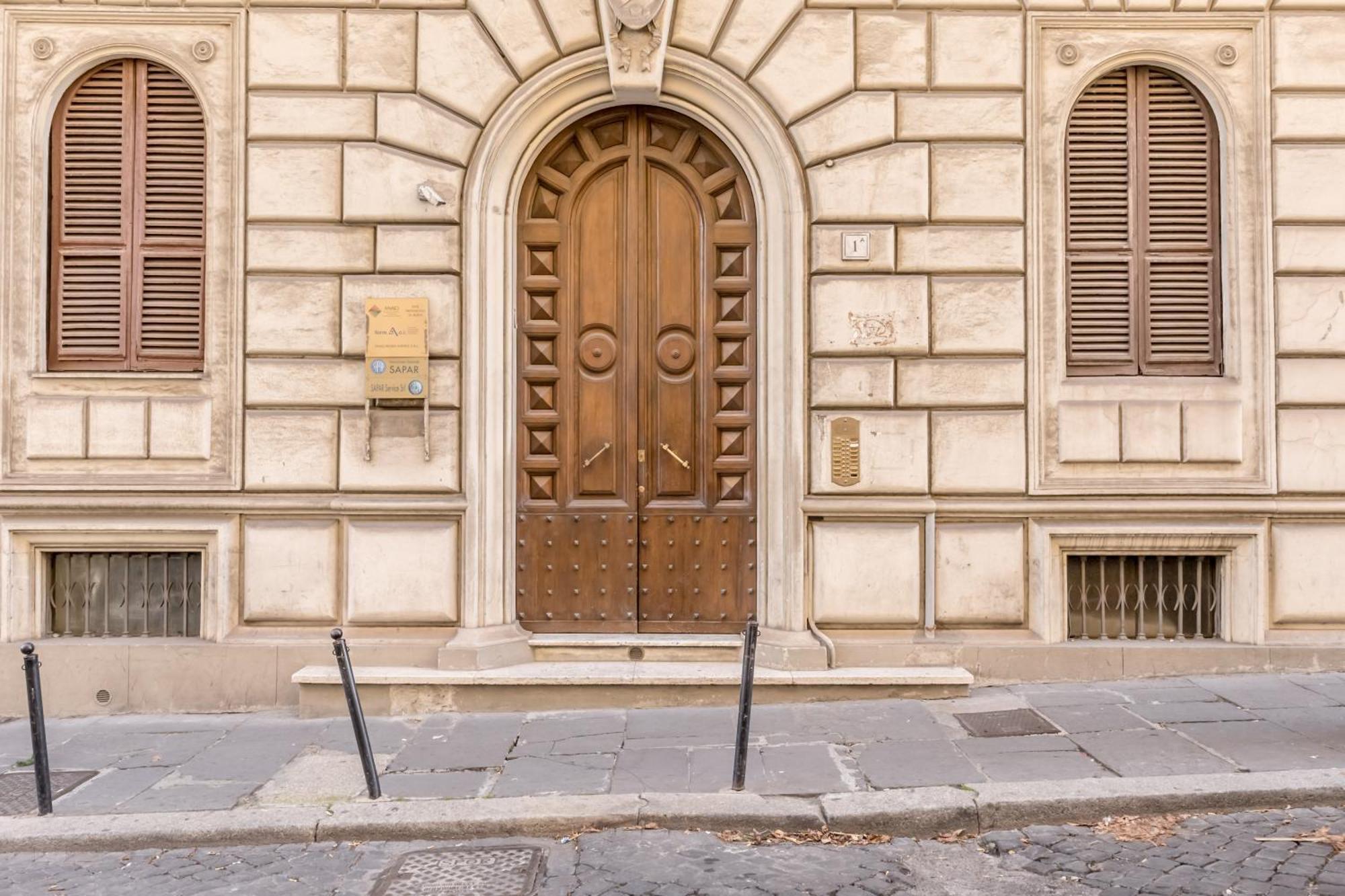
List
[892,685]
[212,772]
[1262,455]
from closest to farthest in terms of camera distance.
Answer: [212,772] < [892,685] < [1262,455]

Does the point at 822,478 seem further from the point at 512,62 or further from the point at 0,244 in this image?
the point at 0,244

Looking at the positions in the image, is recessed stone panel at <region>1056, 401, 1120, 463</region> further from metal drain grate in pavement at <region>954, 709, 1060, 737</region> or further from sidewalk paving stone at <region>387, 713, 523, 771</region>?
sidewalk paving stone at <region>387, 713, 523, 771</region>

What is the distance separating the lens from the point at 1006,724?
7199 millimetres

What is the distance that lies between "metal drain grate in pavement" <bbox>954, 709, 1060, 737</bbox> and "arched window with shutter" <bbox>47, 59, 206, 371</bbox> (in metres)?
6.70

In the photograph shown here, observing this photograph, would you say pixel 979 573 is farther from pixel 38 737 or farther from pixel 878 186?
pixel 38 737

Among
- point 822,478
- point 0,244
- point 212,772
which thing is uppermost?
point 0,244

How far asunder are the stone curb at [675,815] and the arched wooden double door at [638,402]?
9.14 ft

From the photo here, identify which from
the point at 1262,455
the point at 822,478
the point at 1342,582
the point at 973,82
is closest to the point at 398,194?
the point at 822,478

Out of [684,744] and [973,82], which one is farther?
[973,82]

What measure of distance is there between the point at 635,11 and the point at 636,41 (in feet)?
0.73

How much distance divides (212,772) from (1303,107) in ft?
31.4

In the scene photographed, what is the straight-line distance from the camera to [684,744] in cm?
686

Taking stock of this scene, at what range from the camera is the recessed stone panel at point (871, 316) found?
8.27m

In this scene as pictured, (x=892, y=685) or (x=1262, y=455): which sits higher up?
(x=1262, y=455)
